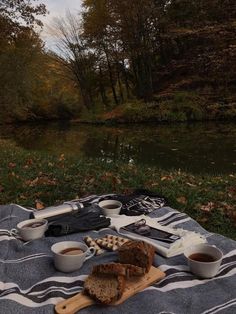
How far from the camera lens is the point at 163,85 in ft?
85.5

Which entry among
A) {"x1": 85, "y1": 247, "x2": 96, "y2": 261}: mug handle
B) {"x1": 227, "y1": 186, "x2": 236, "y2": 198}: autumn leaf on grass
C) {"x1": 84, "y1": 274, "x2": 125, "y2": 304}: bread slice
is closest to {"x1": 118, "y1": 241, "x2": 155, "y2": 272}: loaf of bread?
{"x1": 84, "y1": 274, "x2": 125, "y2": 304}: bread slice

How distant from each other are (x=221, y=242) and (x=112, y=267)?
968 millimetres

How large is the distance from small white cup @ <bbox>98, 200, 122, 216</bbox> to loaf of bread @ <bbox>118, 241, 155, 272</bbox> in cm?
91

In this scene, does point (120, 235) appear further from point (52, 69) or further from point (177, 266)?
point (52, 69)

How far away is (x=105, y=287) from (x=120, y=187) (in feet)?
10.8

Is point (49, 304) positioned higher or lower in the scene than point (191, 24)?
lower

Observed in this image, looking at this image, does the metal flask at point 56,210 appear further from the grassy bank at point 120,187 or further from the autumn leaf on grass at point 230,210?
the autumn leaf on grass at point 230,210

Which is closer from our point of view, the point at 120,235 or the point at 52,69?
the point at 120,235

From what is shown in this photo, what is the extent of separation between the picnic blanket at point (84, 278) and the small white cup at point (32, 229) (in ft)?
0.22

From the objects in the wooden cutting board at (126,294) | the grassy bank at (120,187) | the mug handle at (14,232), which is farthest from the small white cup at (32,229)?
the grassy bank at (120,187)

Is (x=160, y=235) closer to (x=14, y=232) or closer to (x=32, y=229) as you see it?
(x=32, y=229)

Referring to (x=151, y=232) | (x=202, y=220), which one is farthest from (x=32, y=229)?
(x=202, y=220)

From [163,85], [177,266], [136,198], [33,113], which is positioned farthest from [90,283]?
[33,113]

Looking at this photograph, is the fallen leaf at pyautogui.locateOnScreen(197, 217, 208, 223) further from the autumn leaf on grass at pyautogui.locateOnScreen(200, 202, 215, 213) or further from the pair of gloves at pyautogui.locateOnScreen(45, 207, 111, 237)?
the pair of gloves at pyautogui.locateOnScreen(45, 207, 111, 237)
